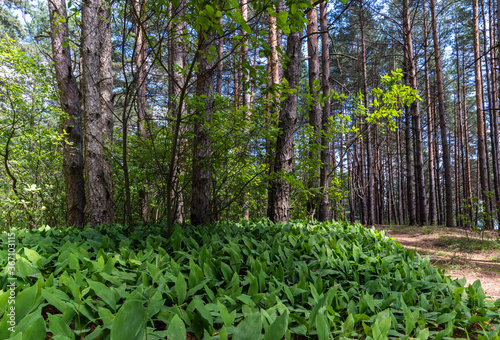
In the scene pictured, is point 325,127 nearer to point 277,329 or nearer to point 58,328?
point 277,329

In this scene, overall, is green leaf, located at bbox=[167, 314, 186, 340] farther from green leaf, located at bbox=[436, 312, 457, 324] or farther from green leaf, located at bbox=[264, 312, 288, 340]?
green leaf, located at bbox=[436, 312, 457, 324]

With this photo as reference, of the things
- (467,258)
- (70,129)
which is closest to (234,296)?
(70,129)

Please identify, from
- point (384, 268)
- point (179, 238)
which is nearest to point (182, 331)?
point (179, 238)

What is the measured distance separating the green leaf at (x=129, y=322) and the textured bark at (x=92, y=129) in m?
3.84

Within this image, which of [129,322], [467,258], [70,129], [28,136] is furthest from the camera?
[467,258]

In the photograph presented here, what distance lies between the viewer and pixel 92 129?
4.34 metres

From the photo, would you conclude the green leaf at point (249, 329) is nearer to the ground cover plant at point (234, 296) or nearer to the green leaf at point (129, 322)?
the ground cover plant at point (234, 296)

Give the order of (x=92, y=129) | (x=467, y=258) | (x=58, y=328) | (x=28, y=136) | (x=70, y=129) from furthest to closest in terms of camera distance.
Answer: (x=467, y=258)
(x=70, y=129)
(x=28, y=136)
(x=92, y=129)
(x=58, y=328)

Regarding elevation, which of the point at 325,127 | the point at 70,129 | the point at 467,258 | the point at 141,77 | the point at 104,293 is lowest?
the point at 467,258

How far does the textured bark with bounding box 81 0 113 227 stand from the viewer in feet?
13.9

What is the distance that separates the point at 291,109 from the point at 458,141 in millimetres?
24114

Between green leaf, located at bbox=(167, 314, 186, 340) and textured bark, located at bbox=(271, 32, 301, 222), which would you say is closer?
green leaf, located at bbox=(167, 314, 186, 340)

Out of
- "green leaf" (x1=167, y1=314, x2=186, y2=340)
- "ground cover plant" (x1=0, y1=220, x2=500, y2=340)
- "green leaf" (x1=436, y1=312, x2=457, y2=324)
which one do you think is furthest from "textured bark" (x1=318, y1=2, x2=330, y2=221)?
"green leaf" (x1=167, y1=314, x2=186, y2=340)

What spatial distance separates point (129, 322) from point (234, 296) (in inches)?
29.6
